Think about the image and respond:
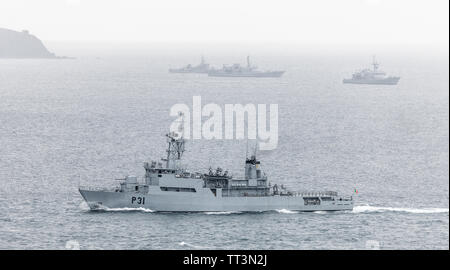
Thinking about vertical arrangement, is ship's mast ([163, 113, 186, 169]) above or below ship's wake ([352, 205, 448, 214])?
above

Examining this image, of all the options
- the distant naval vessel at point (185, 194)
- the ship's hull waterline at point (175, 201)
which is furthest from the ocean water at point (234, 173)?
the distant naval vessel at point (185, 194)

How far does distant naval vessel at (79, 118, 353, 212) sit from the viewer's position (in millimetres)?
86188

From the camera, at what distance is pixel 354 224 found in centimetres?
8362

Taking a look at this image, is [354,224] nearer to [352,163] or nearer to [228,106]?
[352,163]

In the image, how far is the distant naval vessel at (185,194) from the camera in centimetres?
8619

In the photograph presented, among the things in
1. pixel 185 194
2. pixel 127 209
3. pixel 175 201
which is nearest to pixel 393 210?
pixel 185 194

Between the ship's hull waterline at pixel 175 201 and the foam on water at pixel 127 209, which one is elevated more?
the ship's hull waterline at pixel 175 201

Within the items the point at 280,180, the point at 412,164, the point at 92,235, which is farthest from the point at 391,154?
the point at 92,235

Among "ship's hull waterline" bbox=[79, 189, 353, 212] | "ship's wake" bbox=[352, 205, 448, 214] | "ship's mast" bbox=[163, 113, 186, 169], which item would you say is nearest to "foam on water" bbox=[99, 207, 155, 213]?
"ship's hull waterline" bbox=[79, 189, 353, 212]

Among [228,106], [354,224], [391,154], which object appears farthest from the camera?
[228,106]

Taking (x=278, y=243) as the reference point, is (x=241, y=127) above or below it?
above

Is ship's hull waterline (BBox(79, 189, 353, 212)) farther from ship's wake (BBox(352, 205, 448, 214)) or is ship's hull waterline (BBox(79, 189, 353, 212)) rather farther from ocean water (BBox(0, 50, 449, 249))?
ship's wake (BBox(352, 205, 448, 214))

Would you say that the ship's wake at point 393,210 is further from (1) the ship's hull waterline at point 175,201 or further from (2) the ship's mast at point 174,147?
(2) the ship's mast at point 174,147

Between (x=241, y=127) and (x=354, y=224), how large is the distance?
238 feet
